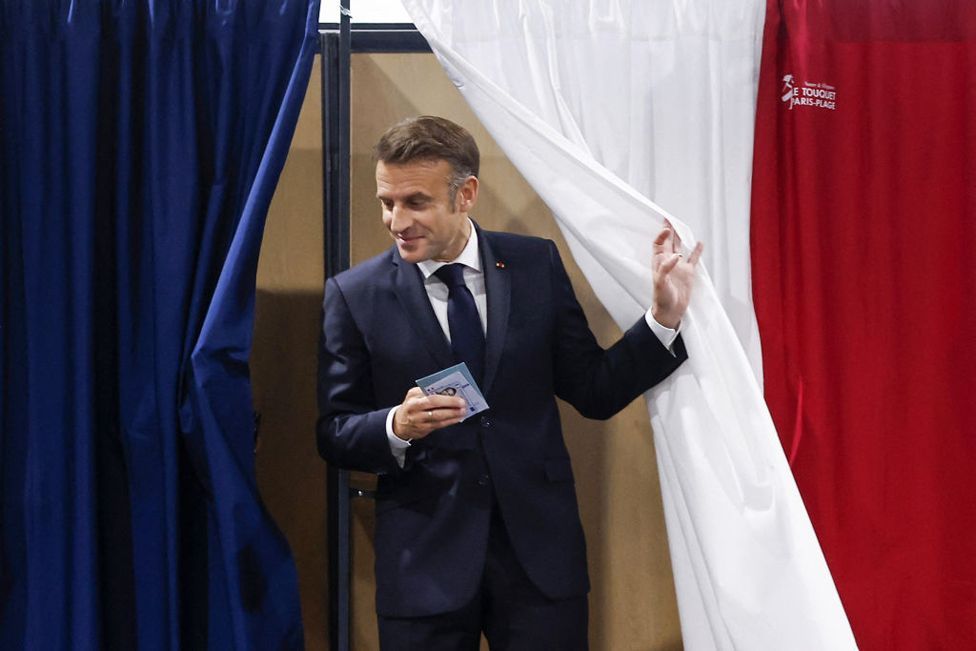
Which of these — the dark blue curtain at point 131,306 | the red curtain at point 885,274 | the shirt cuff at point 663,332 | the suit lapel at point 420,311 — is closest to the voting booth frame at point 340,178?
the dark blue curtain at point 131,306

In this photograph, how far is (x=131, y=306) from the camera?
2195 mm

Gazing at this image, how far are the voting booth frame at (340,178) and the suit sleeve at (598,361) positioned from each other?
56cm

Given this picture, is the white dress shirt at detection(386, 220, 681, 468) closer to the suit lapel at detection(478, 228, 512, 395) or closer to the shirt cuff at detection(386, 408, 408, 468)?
the suit lapel at detection(478, 228, 512, 395)

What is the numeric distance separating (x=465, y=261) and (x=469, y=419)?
335 millimetres

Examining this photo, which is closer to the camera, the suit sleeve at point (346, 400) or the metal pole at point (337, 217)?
the suit sleeve at point (346, 400)

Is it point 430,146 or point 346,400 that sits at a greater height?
point 430,146

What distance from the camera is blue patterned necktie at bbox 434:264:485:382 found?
209 centimetres

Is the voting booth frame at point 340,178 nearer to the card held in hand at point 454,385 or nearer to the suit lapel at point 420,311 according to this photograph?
the suit lapel at point 420,311

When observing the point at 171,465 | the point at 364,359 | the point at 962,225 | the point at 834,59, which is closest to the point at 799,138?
the point at 834,59

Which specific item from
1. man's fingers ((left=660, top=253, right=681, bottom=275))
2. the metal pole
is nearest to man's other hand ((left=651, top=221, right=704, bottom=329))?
man's fingers ((left=660, top=253, right=681, bottom=275))

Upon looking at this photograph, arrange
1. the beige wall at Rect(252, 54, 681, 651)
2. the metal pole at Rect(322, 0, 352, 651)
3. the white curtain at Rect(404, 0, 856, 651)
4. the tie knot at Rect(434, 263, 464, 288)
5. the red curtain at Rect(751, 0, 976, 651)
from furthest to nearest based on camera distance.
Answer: the beige wall at Rect(252, 54, 681, 651), the metal pole at Rect(322, 0, 352, 651), the red curtain at Rect(751, 0, 976, 651), the tie knot at Rect(434, 263, 464, 288), the white curtain at Rect(404, 0, 856, 651)

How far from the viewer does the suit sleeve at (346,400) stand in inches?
79.7

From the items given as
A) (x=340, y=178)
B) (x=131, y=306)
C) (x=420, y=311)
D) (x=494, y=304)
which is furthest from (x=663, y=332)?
(x=131, y=306)

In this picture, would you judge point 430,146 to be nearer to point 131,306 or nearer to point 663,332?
point 663,332
